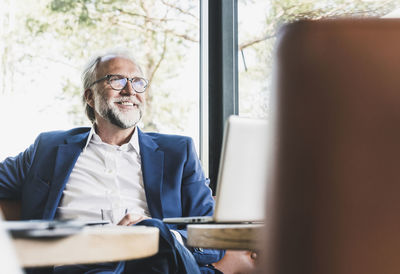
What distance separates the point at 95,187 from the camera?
2.30 m

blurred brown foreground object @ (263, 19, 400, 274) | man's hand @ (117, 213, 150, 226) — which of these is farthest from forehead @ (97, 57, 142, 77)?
blurred brown foreground object @ (263, 19, 400, 274)

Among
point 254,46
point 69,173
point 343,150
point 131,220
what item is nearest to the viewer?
point 343,150

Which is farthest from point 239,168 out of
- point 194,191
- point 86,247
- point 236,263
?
point 236,263

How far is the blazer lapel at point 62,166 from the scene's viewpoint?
7.14 feet

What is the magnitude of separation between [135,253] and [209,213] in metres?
1.17

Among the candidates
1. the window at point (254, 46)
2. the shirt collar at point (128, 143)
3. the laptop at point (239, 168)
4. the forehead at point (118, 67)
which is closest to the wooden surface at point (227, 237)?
the laptop at point (239, 168)

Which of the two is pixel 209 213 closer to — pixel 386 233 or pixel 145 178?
pixel 145 178

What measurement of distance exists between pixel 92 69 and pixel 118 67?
19 cm

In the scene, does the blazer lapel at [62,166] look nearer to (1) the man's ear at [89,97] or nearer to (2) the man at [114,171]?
(2) the man at [114,171]

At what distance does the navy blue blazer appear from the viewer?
220cm

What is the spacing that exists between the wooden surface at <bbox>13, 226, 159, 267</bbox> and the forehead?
156cm

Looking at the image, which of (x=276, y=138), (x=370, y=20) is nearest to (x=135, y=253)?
(x=276, y=138)

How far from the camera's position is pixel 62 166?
2.29 meters

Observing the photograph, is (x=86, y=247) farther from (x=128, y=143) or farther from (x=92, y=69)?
(x=92, y=69)
